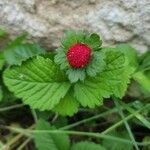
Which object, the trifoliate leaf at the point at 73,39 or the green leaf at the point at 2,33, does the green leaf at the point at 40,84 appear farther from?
the green leaf at the point at 2,33

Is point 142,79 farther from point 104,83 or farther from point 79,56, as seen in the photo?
point 79,56

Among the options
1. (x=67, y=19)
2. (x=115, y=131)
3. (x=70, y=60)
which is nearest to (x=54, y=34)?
(x=67, y=19)

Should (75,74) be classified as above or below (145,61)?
above

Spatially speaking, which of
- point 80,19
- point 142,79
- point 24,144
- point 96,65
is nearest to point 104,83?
point 96,65

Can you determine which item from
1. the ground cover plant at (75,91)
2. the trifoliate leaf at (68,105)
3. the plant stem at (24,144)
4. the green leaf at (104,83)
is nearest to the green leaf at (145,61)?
the ground cover plant at (75,91)

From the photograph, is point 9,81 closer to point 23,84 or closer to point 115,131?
A: point 23,84

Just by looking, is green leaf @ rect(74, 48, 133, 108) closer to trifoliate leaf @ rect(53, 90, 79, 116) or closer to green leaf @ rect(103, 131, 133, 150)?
trifoliate leaf @ rect(53, 90, 79, 116)
